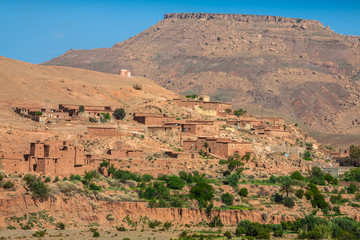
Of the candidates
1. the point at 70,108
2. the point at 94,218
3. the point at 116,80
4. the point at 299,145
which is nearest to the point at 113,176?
the point at 94,218

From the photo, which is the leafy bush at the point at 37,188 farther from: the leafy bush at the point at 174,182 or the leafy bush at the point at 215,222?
the leafy bush at the point at 215,222

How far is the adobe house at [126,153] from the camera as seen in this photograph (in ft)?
177

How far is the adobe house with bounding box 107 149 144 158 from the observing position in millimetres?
53938

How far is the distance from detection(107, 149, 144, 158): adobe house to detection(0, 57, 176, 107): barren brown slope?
23.4 m

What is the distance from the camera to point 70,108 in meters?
72.2

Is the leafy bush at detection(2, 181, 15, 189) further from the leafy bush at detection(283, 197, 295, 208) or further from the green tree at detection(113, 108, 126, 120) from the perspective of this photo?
the green tree at detection(113, 108, 126, 120)

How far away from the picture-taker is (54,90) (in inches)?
3342

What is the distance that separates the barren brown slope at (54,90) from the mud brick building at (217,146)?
69.3 feet

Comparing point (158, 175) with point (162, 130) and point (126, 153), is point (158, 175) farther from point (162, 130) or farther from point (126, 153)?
point (162, 130)

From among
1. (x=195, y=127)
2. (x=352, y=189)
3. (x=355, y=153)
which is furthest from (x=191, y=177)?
(x=355, y=153)

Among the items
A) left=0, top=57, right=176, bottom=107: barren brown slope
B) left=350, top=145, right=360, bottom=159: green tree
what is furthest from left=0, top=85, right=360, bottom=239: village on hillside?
left=0, top=57, right=176, bottom=107: barren brown slope

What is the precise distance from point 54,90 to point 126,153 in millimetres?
32190

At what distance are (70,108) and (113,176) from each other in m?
22.7

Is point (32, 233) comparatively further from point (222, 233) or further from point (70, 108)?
point (70, 108)
